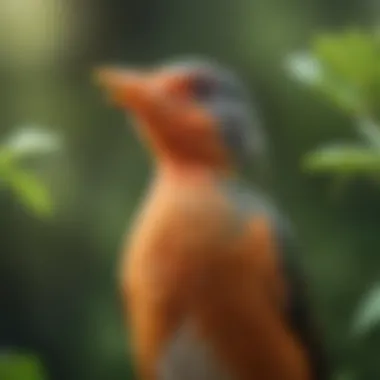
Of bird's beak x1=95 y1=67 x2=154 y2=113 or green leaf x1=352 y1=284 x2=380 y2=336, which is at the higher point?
bird's beak x1=95 y1=67 x2=154 y2=113

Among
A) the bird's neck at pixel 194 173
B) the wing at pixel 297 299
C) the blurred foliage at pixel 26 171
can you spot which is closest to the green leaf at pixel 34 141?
the blurred foliage at pixel 26 171

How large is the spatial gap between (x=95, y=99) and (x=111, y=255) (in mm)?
138

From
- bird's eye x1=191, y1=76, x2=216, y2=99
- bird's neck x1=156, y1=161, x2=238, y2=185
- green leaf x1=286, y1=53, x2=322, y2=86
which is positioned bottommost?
bird's neck x1=156, y1=161, x2=238, y2=185

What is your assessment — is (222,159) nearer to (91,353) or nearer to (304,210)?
(304,210)

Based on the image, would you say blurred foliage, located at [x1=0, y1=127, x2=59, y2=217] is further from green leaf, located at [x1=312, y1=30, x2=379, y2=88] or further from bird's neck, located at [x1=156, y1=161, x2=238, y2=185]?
green leaf, located at [x1=312, y1=30, x2=379, y2=88]

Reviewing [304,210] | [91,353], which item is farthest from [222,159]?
[91,353]

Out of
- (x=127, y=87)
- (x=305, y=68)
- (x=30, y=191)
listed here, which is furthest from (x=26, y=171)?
(x=305, y=68)

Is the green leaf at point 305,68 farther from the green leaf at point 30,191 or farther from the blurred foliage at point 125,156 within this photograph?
the green leaf at point 30,191

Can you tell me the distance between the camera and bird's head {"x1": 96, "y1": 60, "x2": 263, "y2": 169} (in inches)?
38.9

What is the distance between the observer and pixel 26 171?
3.39 ft

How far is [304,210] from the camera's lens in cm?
100

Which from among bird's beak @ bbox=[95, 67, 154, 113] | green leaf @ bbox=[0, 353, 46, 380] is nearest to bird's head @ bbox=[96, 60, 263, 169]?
bird's beak @ bbox=[95, 67, 154, 113]

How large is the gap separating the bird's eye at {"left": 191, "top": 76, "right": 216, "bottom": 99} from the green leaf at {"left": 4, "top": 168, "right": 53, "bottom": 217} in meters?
0.16

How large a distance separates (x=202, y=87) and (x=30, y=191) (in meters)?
0.18
